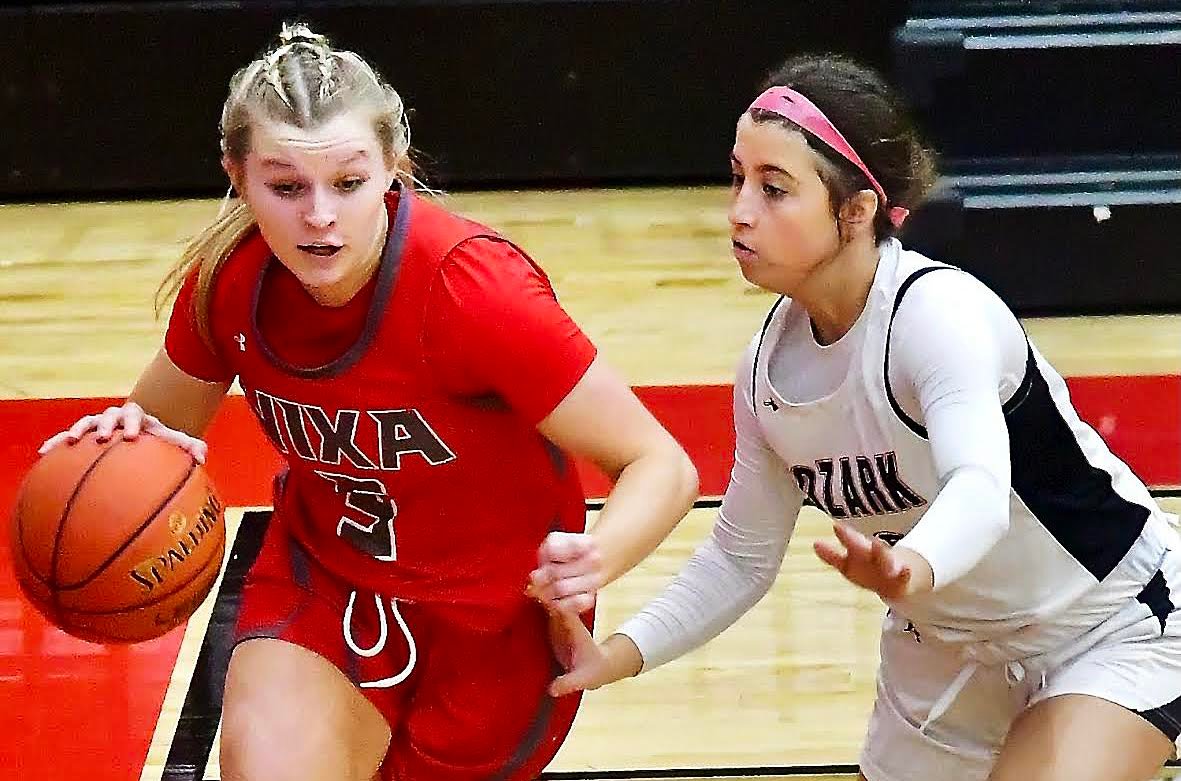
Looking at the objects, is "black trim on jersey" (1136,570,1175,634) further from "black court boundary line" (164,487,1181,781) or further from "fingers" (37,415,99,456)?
"fingers" (37,415,99,456)

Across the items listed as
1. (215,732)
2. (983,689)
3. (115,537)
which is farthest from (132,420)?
(983,689)

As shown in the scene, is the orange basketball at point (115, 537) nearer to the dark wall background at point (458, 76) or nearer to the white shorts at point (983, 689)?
the white shorts at point (983, 689)

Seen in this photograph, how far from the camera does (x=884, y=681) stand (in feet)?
8.80

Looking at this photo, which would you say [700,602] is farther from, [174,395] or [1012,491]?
[174,395]

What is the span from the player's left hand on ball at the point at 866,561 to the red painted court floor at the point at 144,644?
1.82 meters

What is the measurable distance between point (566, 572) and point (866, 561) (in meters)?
0.38

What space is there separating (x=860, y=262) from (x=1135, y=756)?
79 cm

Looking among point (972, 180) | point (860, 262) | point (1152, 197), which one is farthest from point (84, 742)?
point (1152, 197)

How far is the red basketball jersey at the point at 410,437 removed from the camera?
7.68ft

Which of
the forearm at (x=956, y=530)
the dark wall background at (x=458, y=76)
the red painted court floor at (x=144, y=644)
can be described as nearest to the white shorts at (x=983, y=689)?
the forearm at (x=956, y=530)

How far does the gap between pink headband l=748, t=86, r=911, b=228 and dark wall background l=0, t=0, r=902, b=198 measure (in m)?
4.08

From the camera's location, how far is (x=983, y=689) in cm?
252

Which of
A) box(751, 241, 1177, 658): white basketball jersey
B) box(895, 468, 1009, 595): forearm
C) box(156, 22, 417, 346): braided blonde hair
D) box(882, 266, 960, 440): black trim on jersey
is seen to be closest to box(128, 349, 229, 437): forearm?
box(156, 22, 417, 346): braided blonde hair

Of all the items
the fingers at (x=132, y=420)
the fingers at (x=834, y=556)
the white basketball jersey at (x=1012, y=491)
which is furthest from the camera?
the fingers at (x=132, y=420)
